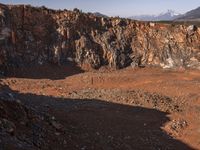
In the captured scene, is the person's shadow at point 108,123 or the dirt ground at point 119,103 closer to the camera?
the person's shadow at point 108,123

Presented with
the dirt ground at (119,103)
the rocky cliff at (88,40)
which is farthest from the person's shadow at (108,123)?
the rocky cliff at (88,40)

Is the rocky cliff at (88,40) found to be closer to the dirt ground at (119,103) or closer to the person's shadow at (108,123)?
the dirt ground at (119,103)

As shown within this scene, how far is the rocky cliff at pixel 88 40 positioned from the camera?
37.2 meters

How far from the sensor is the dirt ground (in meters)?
21.0

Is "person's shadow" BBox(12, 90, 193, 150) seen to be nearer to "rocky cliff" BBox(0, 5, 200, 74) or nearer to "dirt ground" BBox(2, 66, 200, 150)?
"dirt ground" BBox(2, 66, 200, 150)

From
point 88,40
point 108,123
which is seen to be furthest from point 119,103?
point 88,40

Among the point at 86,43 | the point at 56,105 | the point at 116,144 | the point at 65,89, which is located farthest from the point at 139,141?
the point at 86,43

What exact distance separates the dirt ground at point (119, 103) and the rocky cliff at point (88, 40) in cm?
123

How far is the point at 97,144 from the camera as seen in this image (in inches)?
737

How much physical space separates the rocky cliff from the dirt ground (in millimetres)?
1231

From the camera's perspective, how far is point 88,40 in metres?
39.7

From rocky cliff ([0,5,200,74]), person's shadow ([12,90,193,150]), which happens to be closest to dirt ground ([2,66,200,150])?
person's shadow ([12,90,193,150])

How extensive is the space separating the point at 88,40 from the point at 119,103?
43.6ft

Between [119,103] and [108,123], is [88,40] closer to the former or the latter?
[119,103]
